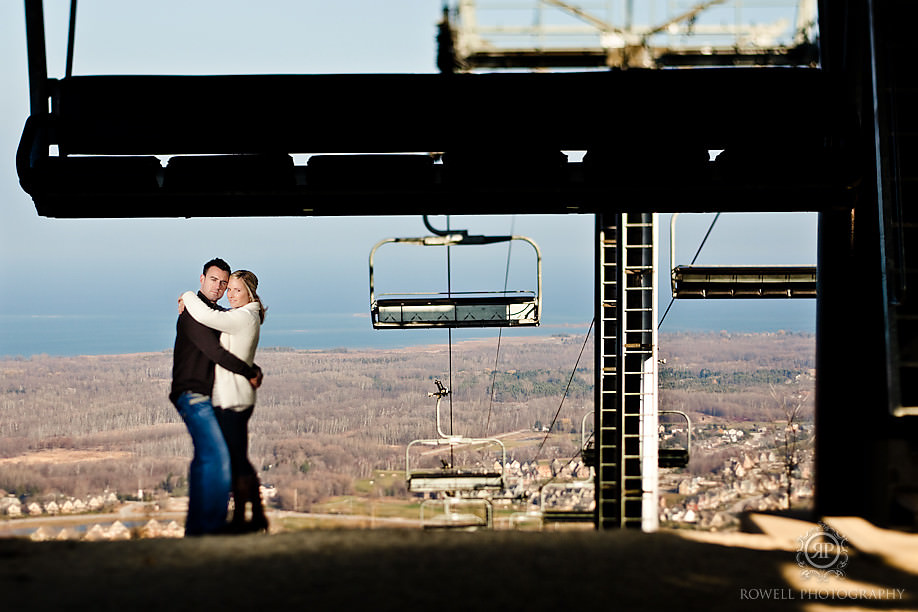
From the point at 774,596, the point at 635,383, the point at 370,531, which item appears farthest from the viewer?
the point at 635,383

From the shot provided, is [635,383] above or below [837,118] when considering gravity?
below

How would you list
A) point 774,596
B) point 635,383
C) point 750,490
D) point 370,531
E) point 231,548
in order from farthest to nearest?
point 750,490, point 635,383, point 370,531, point 231,548, point 774,596

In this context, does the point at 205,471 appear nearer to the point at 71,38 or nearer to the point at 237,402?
the point at 237,402

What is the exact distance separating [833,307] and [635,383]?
4.36m

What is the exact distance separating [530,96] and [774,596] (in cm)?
291

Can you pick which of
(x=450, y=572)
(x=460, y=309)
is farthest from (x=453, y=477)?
(x=450, y=572)

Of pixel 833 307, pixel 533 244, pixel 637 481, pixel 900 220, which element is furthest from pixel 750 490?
pixel 900 220

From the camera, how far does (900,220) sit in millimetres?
4977

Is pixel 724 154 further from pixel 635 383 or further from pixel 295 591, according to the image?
pixel 635 383

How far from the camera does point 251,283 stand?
586 centimetres

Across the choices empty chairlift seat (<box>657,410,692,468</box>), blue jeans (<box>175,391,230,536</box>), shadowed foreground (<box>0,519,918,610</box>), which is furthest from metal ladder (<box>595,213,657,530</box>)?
blue jeans (<box>175,391,230,536</box>)

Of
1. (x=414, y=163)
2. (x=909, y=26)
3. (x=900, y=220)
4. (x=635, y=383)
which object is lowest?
(x=635, y=383)

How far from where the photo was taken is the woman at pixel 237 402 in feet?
18.4

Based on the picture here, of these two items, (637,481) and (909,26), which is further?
(637,481)
